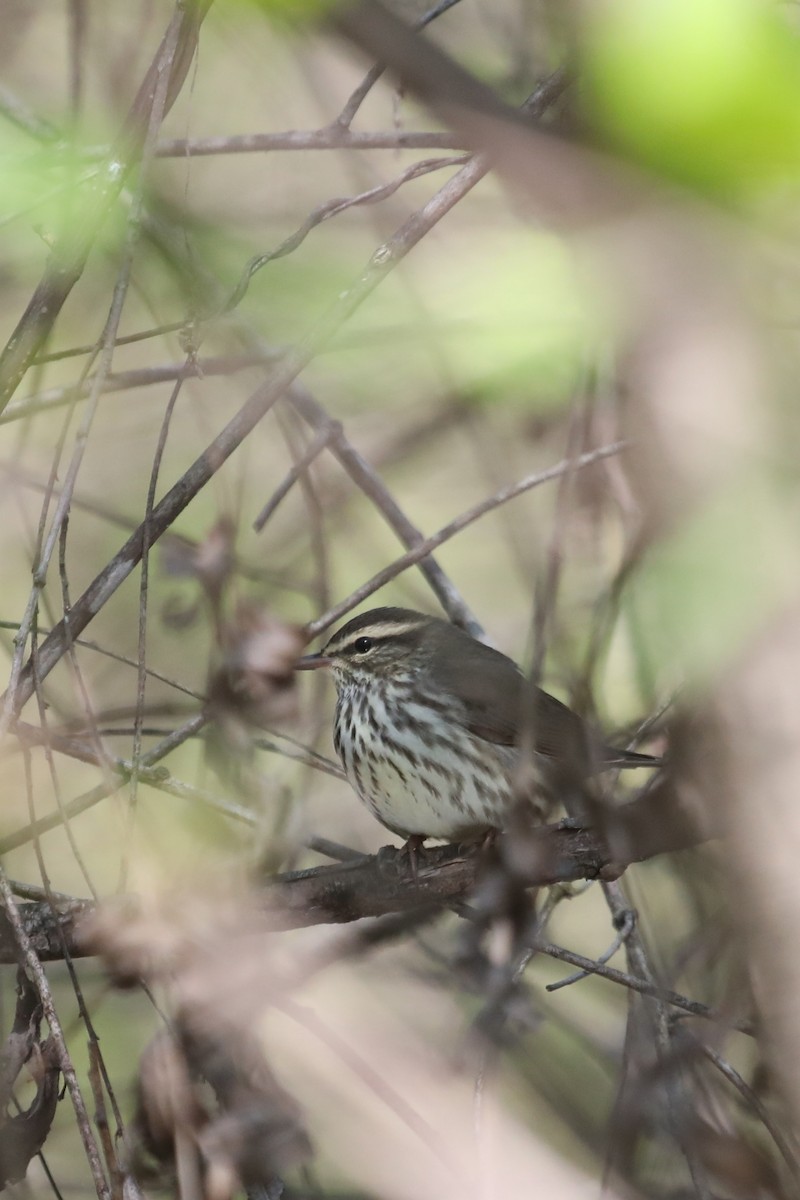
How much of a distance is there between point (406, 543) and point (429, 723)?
62 centimetres

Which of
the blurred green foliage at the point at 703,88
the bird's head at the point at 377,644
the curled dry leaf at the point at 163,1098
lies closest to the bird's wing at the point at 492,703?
the bird's head at the point at 377,644

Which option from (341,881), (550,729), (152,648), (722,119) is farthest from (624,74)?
(152,648)

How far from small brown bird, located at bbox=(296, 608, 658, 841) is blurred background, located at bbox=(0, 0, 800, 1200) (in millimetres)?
203

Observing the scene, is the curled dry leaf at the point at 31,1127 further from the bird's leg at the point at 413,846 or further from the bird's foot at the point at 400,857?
the bird's leg at the point at 413,846

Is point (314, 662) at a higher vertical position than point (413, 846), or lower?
higher

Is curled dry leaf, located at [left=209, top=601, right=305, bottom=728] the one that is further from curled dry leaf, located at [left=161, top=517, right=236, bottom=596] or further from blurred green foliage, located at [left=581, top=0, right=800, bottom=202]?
blurred green foliage, located at [left=581, top=0, right=800, bottom=202]

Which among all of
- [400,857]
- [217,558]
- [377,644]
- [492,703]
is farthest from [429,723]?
[217,558]

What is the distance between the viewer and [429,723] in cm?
382

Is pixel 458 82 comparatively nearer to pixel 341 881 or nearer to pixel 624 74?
pixel 624 74

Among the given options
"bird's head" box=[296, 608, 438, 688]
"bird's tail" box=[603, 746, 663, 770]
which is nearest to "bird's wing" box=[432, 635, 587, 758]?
"bird's head" box=[296, 608, 438, 688]

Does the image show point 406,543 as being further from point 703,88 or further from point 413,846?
point 703,88

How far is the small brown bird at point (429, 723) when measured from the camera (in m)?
3.68

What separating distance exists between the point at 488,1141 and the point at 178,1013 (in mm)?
673

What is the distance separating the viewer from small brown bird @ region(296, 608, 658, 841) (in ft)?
12.1
